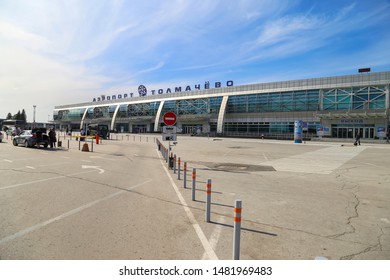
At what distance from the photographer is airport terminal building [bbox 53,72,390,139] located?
48.9 meters

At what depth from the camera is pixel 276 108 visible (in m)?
60.2

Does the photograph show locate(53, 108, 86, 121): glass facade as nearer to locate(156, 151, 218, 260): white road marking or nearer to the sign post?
the sign post

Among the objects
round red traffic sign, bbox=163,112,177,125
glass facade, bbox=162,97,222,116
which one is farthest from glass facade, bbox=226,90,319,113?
round red traffic sign, bbox=163,112,177,125

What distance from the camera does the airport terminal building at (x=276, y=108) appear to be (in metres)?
48.9

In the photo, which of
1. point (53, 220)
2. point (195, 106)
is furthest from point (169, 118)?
point (195, 106)

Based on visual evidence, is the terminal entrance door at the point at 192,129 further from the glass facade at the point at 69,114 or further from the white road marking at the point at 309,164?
the glass facade at the point at 69,114

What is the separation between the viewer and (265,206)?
729cm

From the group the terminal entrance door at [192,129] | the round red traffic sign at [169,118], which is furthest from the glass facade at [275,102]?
the round red traffic sign at [169,118]

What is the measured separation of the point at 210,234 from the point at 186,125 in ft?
237

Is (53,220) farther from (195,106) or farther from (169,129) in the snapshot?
(195,106)

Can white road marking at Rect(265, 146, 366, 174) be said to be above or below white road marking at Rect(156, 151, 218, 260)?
above

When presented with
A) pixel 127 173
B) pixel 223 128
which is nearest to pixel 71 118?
pixel 223 128

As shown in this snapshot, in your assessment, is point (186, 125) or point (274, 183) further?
point (186, 125)
